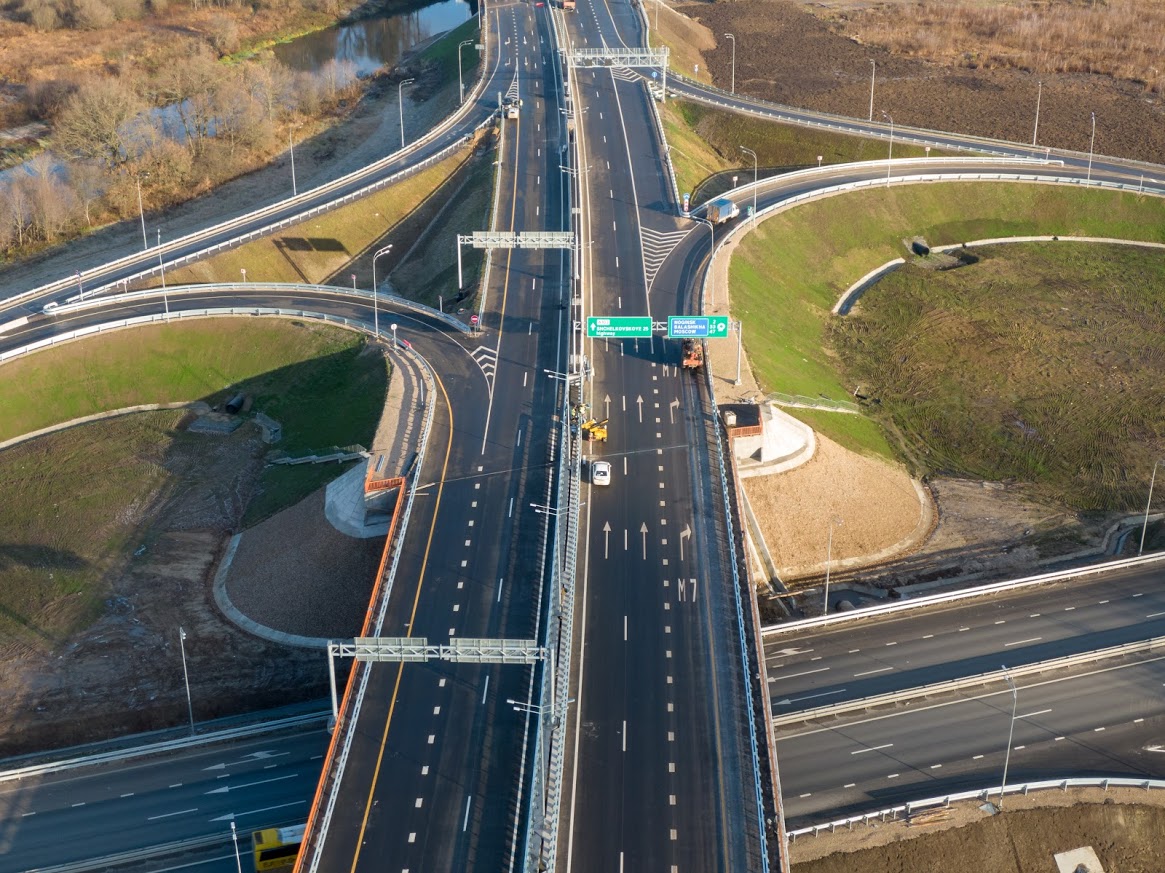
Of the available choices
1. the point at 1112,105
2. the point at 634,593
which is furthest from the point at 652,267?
the point at 1112,105

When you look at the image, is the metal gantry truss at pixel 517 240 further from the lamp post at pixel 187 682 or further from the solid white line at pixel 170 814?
the solid white line at pixel 170 814

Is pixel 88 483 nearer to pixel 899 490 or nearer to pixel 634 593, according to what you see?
pixel 634 593

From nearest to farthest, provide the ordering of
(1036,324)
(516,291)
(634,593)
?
(634,593) → (516,291) → (1036,324)

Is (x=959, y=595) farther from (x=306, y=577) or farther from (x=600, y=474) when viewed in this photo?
(x=306, y=577)

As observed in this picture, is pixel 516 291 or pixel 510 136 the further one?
pixel 510 136

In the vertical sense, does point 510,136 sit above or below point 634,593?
above

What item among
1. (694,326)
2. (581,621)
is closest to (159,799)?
(581,621)
